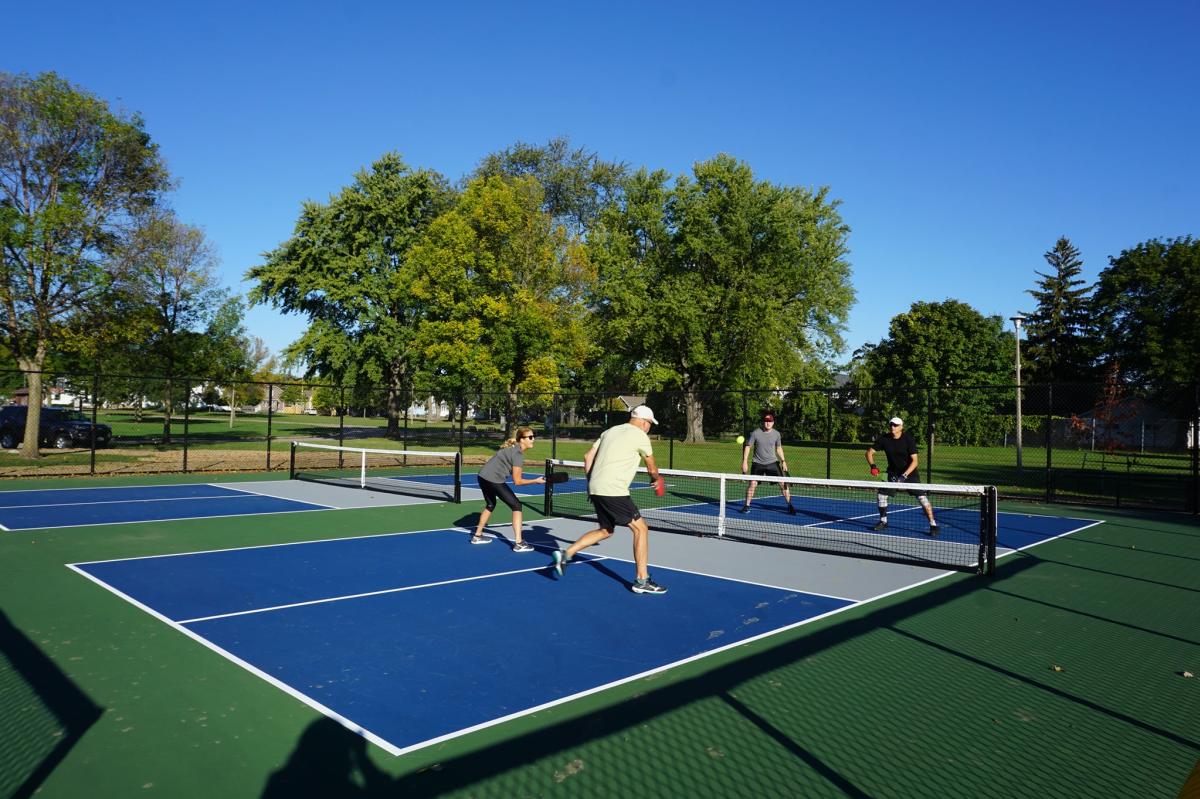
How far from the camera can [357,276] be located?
41.8 m

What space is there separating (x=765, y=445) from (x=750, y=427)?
3651cm

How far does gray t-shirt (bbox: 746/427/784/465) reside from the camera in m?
14.7

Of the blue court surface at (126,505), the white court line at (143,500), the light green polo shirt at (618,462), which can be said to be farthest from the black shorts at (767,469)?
the white court line at (143,500)

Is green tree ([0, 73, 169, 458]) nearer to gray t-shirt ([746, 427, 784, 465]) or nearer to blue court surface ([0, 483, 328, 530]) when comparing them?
blue court surface ([0, 483, 328, 530])

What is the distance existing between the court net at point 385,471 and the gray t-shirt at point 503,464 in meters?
4.00

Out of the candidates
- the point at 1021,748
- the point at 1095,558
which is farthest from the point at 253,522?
the point at 1095,558

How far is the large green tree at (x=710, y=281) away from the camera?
42.3 m

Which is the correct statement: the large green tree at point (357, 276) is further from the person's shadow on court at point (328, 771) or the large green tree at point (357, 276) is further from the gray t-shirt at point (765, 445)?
the person's shadow on court at point (328, 771)

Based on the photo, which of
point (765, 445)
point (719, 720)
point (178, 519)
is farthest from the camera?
point (765, 445)

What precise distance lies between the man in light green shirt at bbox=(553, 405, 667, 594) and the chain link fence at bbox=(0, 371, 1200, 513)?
1075 cm

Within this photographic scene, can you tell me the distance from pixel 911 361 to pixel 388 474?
157 ft

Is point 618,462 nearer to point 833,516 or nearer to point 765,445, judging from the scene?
point 765,445

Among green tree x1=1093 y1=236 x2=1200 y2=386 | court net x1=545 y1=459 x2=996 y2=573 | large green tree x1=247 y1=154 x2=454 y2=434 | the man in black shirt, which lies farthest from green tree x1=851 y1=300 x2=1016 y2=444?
the man in black shirt

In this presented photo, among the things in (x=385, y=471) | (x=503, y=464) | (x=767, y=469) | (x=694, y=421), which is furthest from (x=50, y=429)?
(x=694, y=421)
